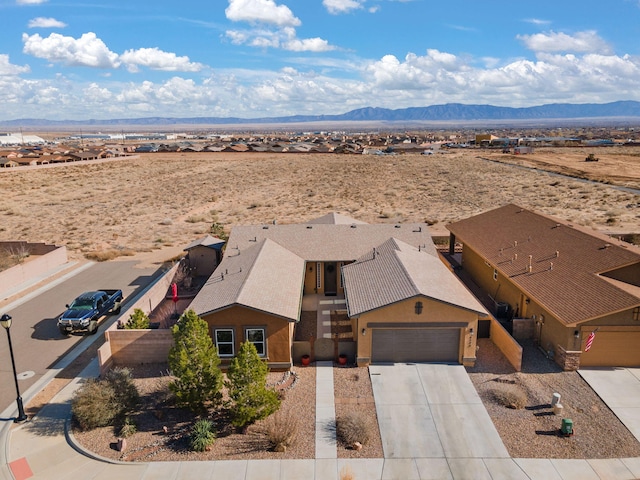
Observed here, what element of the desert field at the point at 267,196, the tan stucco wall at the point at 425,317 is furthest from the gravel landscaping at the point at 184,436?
the desert field at the point at 267,196

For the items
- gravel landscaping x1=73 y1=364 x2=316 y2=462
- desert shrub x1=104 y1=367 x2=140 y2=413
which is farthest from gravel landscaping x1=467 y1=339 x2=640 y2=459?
desert shrub x1=104 y1=367 x2=140 y2=413

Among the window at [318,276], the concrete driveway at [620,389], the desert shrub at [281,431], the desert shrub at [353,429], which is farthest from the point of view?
the window at [318,276]

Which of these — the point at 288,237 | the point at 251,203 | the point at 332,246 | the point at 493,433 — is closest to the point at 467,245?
the point at 332,246

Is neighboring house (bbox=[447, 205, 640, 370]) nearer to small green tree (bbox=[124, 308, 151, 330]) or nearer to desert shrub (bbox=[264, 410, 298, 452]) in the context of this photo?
desert shrub (bbox=[264, 410, 298, 452])

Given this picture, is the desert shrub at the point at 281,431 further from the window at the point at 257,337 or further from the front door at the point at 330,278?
the front door at the point at 330,278

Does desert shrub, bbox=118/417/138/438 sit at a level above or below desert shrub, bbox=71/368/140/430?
below

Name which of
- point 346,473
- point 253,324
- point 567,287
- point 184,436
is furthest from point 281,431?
point 567,287

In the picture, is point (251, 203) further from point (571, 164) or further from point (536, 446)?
point (571, 164)
